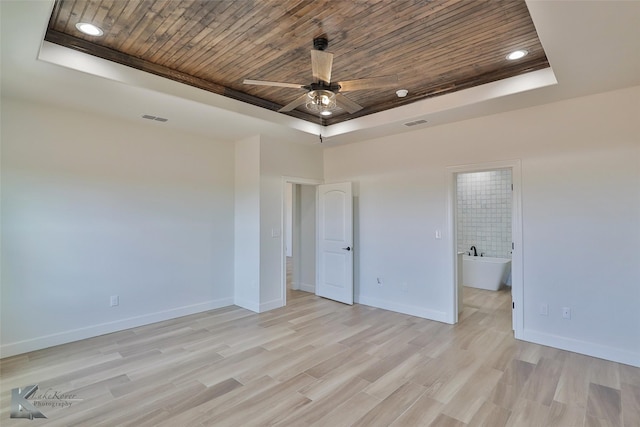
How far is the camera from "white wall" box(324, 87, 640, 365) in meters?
3.14

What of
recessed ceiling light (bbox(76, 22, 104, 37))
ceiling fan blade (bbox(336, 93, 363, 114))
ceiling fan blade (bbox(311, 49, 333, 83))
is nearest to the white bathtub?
ceiling fan blade (bbox(336, 93, 363, 114))

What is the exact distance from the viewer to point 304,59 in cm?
305

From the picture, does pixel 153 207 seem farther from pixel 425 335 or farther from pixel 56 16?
pixel 425 335

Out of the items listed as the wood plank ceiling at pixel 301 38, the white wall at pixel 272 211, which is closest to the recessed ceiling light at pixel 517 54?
the wood plank ceiling at pixel 301 38

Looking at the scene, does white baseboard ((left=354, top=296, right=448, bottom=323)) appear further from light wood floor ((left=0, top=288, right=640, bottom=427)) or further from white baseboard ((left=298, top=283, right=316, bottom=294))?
white baseboard ((left=298, top=283, right=316, bottom=294))

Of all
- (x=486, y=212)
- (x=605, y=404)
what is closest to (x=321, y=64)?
(x=605, y=404)

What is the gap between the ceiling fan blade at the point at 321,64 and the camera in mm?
2361

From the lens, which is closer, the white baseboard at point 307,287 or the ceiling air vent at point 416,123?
the ceiling air vent at point 416,123

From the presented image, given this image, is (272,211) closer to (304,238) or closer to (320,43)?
(304,238)

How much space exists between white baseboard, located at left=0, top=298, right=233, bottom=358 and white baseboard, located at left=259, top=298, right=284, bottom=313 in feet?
2.34

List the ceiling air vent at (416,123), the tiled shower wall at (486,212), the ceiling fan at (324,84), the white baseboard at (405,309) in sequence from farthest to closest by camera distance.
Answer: the tiled shower wall at (486,212), the white baseboard at (405,309), the ceiling air vent at (416,123), the ceiling fan at (324,84)

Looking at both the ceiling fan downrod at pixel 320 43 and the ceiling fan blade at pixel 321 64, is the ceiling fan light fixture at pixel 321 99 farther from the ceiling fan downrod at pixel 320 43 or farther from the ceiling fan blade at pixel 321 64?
the ceiling fan downrod at pixel 320 43

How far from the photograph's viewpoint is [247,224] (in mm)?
4992

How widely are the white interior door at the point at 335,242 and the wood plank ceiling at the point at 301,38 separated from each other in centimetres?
226
